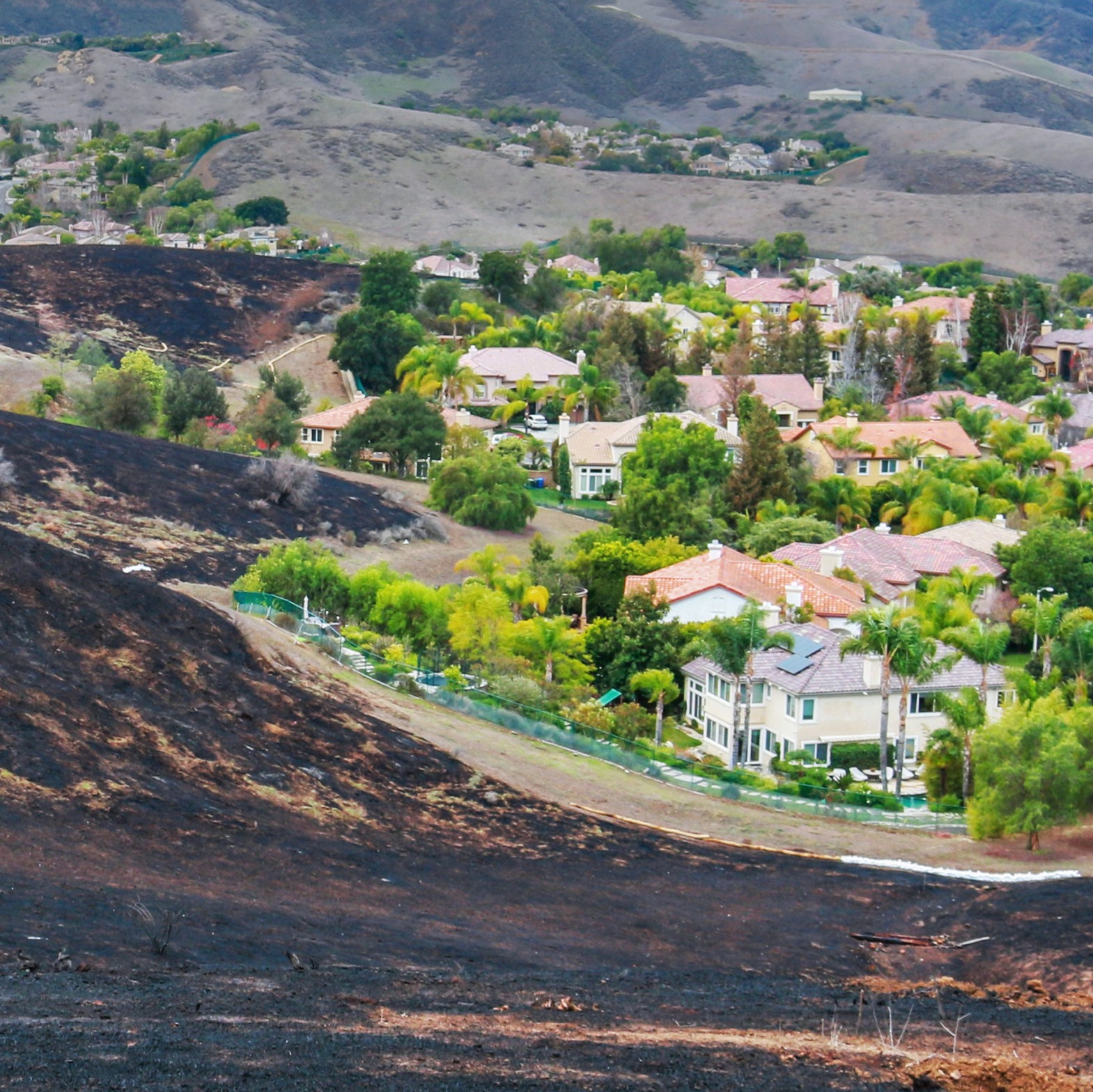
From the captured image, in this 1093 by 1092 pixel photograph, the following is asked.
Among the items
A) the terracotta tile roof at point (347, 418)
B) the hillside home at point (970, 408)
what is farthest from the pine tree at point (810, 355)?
the terracotta tile roof at point (347, 418)

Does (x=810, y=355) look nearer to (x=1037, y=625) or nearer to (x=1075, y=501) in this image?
(x=1075, y=501)

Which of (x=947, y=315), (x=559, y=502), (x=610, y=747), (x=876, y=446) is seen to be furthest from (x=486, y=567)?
(x=947, y=315)

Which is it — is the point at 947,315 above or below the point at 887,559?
above

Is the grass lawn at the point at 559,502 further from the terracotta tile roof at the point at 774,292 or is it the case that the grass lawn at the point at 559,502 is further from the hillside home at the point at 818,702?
the terracotta tile roof at the point at 774,292

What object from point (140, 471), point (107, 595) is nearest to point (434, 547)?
point (140, 471)

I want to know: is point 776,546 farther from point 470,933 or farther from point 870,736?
point 470,933
